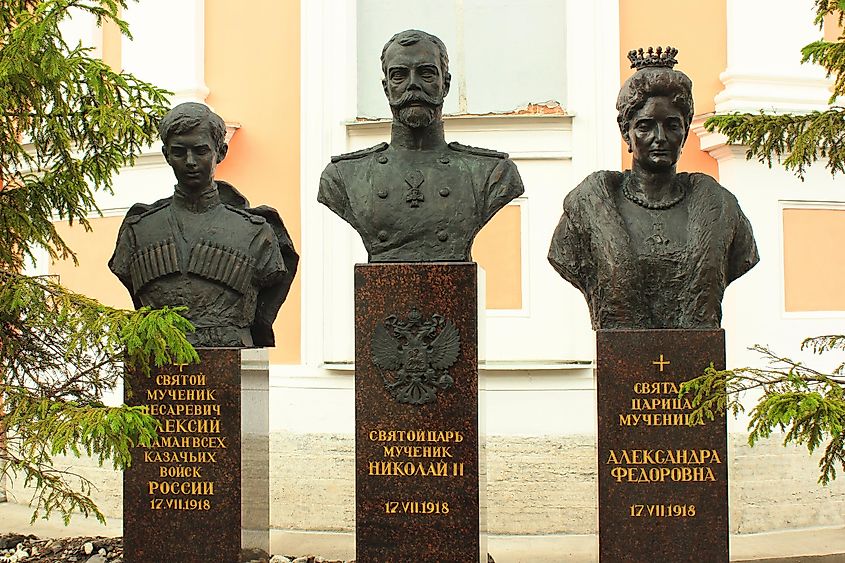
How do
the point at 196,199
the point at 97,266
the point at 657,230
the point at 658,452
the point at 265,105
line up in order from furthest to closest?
the point at 97,266 → the point at 265,105 → the point at 196,199 → the point at 657,230 → the point at 658,452

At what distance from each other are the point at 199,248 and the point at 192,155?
18.5 inches

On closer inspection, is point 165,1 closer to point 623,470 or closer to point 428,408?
point 428,408

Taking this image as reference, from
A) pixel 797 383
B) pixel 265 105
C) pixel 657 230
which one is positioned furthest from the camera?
pixel 265 105

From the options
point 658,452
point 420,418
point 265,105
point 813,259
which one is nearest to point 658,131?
point 658,452

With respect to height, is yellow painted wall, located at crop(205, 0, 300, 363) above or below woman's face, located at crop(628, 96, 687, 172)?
above

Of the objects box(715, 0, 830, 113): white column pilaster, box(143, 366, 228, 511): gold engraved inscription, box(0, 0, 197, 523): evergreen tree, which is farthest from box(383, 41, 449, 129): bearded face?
box(715, 0, 830, 113): white column pilaster

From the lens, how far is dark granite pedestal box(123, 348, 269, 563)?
493 centimetres

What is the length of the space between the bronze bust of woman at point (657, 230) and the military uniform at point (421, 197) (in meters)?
0.44

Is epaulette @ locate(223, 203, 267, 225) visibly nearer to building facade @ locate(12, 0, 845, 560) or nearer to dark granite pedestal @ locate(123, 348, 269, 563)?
dark granite pedestal @ locate(123, 348, 269, 563)

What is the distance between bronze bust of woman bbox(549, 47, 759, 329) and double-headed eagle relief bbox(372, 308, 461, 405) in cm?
71

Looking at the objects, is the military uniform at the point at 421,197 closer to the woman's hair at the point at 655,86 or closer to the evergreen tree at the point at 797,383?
the woman's hair at the point at 655,86

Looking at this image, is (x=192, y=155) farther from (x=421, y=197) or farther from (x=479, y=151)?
(x=479, y=151)

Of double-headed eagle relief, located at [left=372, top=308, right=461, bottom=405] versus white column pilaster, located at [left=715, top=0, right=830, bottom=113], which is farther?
white column pilaster, located at [left=715, top=0, right=830, bottom=113]

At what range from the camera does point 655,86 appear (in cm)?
450
